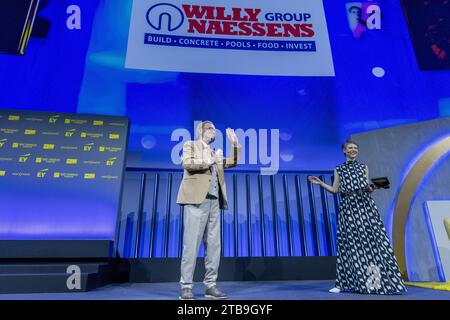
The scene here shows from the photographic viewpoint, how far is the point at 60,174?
11.3 feet

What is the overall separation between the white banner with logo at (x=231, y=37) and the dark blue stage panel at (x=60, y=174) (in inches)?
46.9

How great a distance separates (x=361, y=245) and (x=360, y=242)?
0.9 inches

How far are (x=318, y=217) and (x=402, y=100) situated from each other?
2.04 meters

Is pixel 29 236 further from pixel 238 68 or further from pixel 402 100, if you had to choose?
pixel 402 100

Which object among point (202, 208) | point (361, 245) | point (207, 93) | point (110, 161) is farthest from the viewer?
point (207, 93)

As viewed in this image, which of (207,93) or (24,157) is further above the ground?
(207,93)

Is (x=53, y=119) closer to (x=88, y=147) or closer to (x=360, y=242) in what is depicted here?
(x=88, y=147)

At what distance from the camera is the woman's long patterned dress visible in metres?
2.25

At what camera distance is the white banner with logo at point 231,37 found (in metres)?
4.24

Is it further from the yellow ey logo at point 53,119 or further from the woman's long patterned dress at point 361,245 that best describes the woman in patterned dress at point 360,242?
the yellow ey logo at point 53,119

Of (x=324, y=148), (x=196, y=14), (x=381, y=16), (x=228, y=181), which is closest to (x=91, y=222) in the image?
(x=228, y=181)

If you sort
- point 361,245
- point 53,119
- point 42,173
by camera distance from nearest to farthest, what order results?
point 361,245, point 42,173, point 53,119

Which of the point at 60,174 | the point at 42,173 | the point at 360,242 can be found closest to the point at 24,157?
the point at 42,173

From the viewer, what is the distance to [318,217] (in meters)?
3.89
